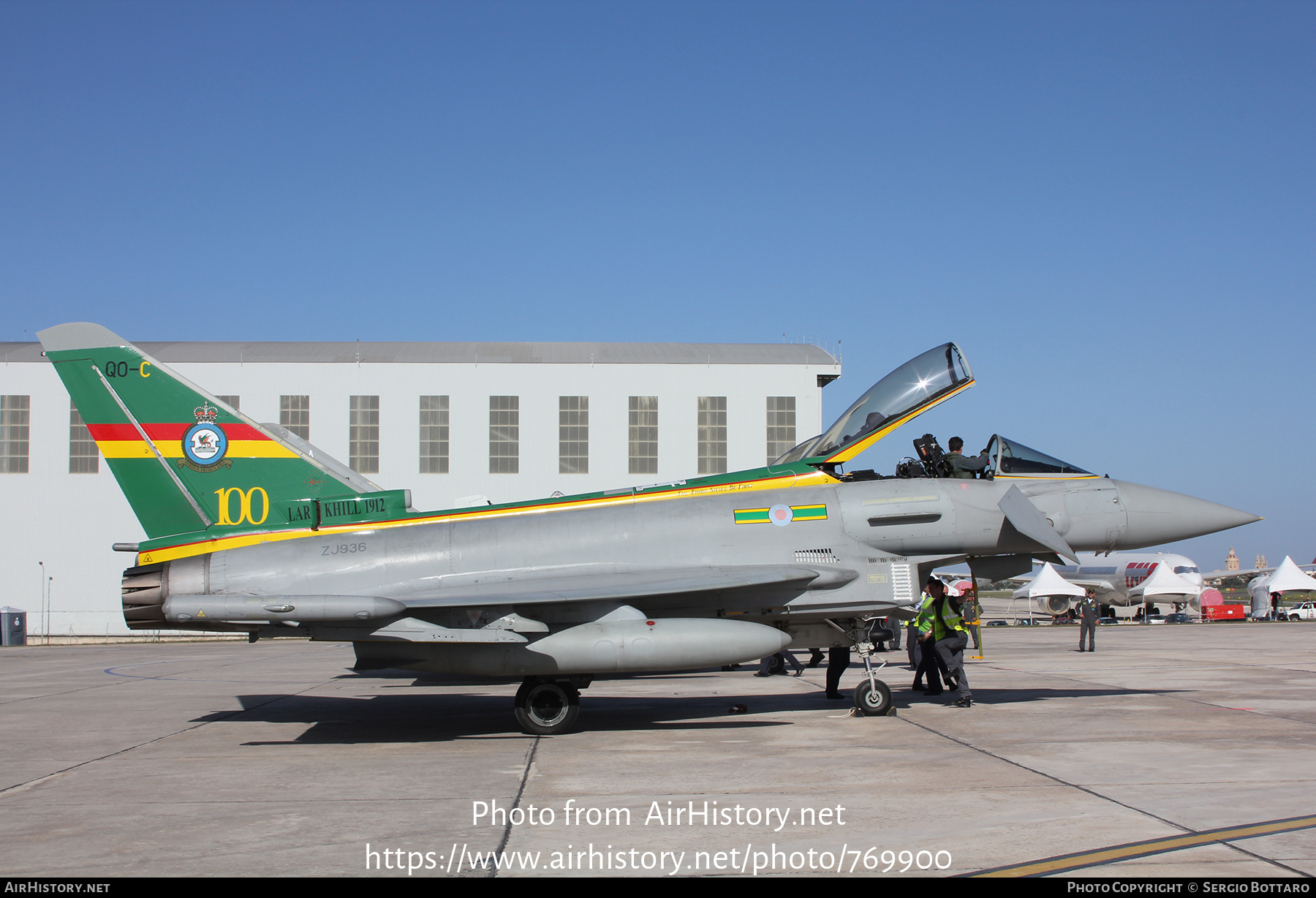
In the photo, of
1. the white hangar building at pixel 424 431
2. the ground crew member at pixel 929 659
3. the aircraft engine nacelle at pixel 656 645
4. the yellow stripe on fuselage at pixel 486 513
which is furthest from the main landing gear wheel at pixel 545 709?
the white hangar building at pixel 424 431

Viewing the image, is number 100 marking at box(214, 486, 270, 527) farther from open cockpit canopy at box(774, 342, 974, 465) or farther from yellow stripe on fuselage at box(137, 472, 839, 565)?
open cockpit canopy at box(774, 342, 974, 465)

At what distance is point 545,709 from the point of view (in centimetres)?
1005

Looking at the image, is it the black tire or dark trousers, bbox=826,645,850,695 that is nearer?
the black tire

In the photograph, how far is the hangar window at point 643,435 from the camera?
117 feet

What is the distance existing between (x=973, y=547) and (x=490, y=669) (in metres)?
5.44

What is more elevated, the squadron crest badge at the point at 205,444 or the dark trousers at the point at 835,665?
the squadron crest badge at the point at 205,444

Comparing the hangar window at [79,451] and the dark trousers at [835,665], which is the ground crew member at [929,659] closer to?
the dark trousers at [835,665]

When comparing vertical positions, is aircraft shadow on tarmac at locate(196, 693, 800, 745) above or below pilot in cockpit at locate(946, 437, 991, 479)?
below

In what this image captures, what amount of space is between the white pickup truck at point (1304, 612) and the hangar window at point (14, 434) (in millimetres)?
60471

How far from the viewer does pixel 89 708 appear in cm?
1290

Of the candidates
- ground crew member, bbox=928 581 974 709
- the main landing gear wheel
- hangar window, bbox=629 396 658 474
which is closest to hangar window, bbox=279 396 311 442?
hangar window, bbox=629 396 658 474

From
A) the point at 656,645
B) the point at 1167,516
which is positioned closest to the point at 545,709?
the point at 656,645

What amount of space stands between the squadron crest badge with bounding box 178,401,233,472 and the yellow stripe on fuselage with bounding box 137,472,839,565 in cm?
91

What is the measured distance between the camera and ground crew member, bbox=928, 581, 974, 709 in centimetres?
1199
